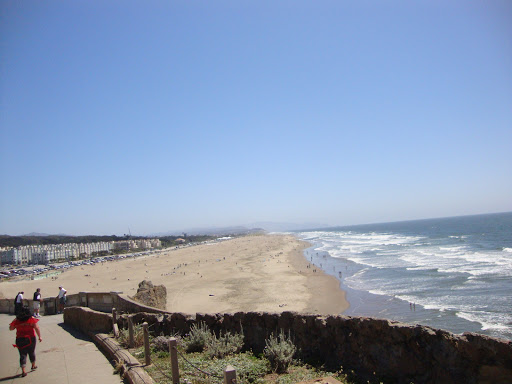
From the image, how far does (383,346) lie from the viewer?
595 centimetres

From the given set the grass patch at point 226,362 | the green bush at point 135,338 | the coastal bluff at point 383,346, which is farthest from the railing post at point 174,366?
the green bush at point 135,338

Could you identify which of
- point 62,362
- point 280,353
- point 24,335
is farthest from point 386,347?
point 24,335

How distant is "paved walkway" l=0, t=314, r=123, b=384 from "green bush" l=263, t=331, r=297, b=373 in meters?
2.52

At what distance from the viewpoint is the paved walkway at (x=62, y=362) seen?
6.30m

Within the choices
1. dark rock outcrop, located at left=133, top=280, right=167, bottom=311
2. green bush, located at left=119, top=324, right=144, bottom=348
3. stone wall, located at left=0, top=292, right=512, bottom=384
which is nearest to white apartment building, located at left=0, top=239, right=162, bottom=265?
dark rock outcrop, located at left=133, top=280, right=167, bottom=311

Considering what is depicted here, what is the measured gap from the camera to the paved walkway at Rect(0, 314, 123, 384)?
20.7ft

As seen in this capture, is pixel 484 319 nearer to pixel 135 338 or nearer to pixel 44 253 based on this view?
pixel 135 338

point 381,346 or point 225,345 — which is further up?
point 381,346

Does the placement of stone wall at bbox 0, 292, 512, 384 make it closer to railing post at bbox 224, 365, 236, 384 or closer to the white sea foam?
railing post at bbox 224, 365, 236, 384

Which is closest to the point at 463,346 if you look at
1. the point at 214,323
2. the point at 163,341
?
the point at 214,323

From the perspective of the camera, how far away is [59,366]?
7027 mm

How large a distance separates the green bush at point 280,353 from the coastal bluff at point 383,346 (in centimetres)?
40

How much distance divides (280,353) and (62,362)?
4.32 metres

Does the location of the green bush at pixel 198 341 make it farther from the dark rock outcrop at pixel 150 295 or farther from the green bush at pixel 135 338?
the dark rock outcrop at pixel 150 295
